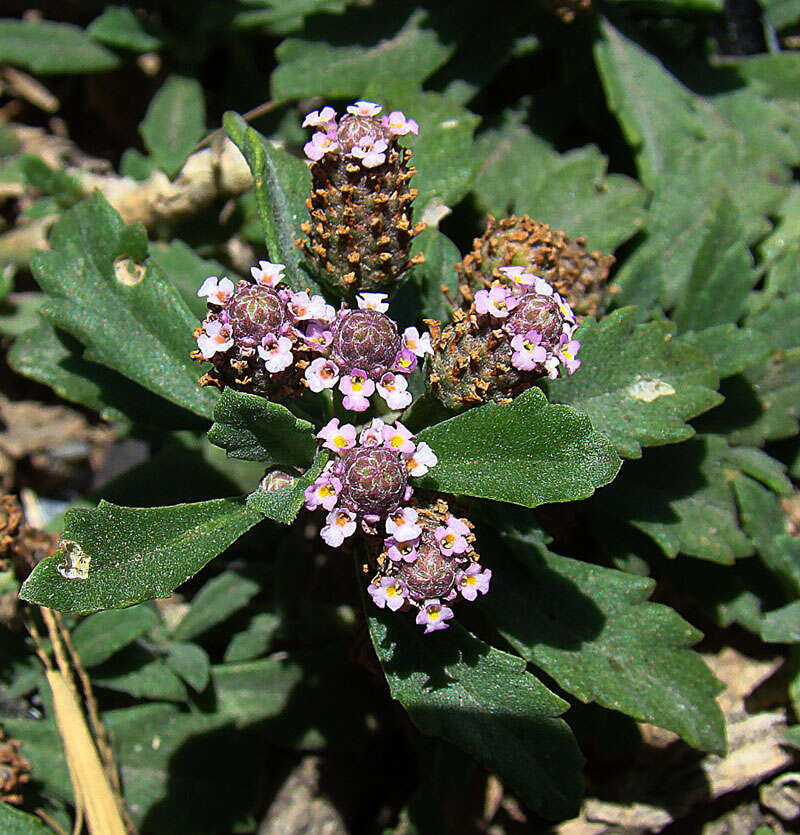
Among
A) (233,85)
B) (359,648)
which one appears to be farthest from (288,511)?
(233,85)

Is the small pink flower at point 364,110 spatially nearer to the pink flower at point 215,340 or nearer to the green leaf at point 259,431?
the pink flower at point 215,340

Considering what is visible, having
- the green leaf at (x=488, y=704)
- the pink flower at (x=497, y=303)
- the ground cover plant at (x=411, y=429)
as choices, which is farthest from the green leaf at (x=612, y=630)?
the pink flower at (x=497, y=303)

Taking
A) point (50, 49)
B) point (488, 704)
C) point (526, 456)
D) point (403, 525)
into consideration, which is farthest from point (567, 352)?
point (50, 49)

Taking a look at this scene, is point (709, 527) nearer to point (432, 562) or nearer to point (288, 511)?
point (432, 562)

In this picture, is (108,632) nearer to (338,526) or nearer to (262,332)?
(338,526)

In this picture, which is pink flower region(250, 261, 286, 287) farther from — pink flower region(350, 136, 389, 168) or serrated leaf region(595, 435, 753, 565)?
serrated leaf region(595, 435, 753, 565)
